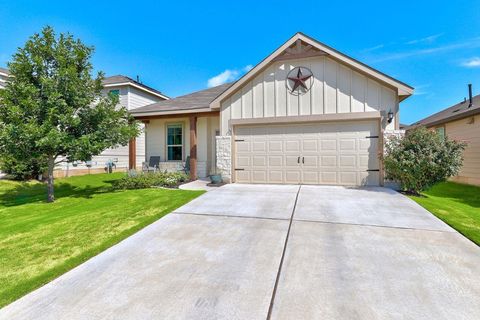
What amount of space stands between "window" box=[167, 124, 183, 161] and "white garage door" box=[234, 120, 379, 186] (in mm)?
3736

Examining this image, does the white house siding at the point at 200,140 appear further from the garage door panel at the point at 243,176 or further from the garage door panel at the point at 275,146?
the garage door panel at the point at 275,146

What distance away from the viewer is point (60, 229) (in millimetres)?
4641

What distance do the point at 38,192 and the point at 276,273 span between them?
1096cm

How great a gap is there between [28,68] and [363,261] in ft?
31.4

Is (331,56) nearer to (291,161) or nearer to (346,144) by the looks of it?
(346,144)

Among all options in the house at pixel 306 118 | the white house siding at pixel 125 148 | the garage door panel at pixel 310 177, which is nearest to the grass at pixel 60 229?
the house at pixel 306 118

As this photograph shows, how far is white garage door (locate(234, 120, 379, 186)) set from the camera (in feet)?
26.7

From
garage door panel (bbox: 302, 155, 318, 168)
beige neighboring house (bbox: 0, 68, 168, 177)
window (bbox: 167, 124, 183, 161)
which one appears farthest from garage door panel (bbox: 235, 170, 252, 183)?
beige neighboring house (bbox: 0, 68, 168, 177)

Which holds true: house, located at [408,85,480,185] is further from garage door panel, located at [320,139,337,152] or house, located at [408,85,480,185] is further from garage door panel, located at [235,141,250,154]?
garage door panel, located at [235,141,250,154]

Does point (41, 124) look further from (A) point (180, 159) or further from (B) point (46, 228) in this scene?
(A) point (180, 159)

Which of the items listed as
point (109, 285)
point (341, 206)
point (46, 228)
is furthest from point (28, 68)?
point (341, 206)

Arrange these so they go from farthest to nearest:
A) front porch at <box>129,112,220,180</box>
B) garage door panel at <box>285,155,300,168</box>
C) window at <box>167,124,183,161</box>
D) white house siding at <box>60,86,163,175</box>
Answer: white house siding at <box>60,86,163,175</box>, window at <box>167,124,183,161</box>, front porch at <box>129,112,220,180</box>, garage door panel at <box>285,155,300,168</box>

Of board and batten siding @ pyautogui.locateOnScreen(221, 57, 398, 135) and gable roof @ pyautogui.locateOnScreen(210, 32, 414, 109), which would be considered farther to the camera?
board and batten siding @ pyautogui.locateOnScreen(221, 57, 398, 135)

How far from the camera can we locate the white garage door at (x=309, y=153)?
26.7 ft
